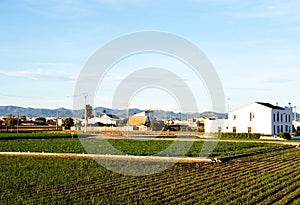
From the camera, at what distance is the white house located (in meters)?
53.3

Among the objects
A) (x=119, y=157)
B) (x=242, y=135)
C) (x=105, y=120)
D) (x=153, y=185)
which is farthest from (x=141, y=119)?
(x=153, y=185)

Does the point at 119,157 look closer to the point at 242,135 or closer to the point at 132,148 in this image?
the point at 132,148

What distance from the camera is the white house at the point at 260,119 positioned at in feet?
175

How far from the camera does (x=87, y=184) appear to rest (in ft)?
45.7

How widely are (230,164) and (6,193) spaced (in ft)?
39.1

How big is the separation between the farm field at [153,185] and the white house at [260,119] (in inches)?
1361

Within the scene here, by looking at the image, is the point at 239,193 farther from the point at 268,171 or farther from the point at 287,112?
the point at 287,112

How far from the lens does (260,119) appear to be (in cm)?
5406

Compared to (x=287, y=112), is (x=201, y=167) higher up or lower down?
lower down

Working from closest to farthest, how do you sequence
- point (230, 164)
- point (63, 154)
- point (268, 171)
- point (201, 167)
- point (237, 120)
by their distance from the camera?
point (268, 171)
point (201, 167)
point (230, 164)
point (63, 154)
point (237, 120)

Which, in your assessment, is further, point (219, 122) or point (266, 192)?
point (219, 122)

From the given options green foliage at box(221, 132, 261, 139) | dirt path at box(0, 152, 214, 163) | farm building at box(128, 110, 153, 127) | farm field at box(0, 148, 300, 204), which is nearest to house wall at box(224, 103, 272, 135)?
green foliage at box(221, 132, 261, 139)

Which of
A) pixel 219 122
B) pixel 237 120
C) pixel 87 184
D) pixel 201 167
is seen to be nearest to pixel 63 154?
pixel 201 167

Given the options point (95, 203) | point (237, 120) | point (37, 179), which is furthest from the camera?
point (237, 120)
